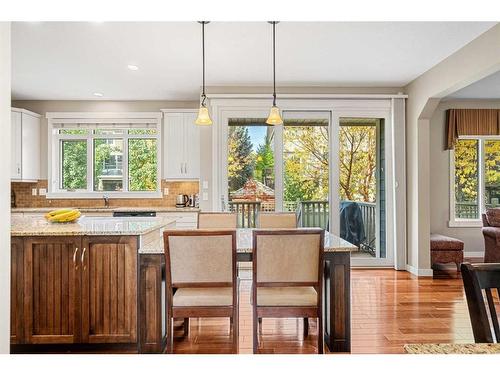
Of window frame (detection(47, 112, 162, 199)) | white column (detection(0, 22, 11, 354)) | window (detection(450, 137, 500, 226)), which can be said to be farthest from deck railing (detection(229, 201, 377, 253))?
white column (detection(0, 22, 11, 354))

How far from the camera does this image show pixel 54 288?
257cm

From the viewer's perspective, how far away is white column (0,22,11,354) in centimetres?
149

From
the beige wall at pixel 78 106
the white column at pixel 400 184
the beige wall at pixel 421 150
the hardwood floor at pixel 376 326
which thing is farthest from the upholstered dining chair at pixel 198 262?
the beige wall at pixel 78 106

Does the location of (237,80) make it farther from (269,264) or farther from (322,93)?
(269,264)

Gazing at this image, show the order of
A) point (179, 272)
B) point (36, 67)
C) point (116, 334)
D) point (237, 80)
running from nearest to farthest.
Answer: point (179, 272) < point (116, 334) < point (36, 67) < point (237, 80)

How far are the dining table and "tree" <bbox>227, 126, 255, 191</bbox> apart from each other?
2645 mm

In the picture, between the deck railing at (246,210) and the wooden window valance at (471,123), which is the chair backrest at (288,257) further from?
the wooden window valance at (471,123)

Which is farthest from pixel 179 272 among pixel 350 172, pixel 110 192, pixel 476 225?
pixel 476 225

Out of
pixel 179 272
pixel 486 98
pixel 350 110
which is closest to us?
pixel 179 272

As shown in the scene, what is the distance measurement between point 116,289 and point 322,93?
3.87 m

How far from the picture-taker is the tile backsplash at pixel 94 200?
5941 millimetres

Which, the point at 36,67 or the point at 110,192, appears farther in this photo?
the point at 110,192

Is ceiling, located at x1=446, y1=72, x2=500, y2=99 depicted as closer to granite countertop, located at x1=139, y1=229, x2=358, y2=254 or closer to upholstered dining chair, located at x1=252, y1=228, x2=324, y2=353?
granite countertop, located at x1=139, y1=229, x2=358, y2=254
